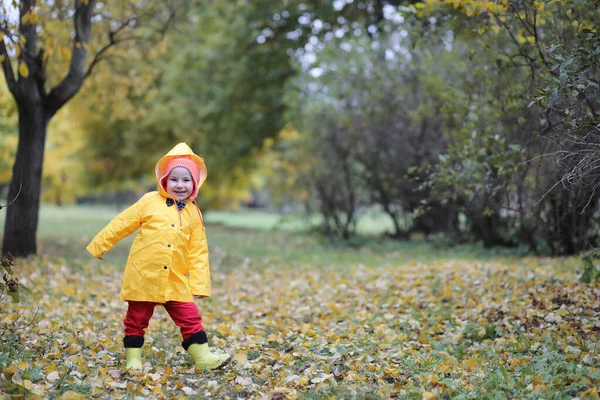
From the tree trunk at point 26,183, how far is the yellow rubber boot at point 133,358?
5818mm

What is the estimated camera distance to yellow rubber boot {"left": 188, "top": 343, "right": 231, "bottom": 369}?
4.37 m

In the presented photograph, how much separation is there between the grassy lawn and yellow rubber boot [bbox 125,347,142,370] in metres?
0.09

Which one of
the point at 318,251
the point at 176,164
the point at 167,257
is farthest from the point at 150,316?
the point at 318,251

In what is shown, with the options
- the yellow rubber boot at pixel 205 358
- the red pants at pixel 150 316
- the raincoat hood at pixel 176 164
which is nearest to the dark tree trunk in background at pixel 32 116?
the raincoat hood at pixel 176 164

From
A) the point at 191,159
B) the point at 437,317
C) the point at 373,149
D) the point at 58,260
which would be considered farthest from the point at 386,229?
the point at 191,159

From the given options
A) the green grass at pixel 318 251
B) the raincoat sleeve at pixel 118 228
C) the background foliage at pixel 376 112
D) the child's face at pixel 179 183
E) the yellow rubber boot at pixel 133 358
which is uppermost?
the background foliage at pixel 376 112

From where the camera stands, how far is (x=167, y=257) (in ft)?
14.1

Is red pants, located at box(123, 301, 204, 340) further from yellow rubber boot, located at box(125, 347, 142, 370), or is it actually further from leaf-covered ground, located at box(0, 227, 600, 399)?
leaf-covered ground, located at box(0, 227, 600, 399)

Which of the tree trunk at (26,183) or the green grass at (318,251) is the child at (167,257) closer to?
the tree trunk at (26,183)

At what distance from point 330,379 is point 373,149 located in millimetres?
10270

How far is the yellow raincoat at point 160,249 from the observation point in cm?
426

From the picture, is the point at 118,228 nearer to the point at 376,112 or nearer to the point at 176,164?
the point at 176,164

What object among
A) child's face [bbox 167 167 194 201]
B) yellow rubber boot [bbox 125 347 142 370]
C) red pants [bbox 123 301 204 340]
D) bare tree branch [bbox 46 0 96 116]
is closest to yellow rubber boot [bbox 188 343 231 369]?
red pants [bbox 123 301 204 340]

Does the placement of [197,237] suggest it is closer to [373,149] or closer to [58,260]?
[58,260]
